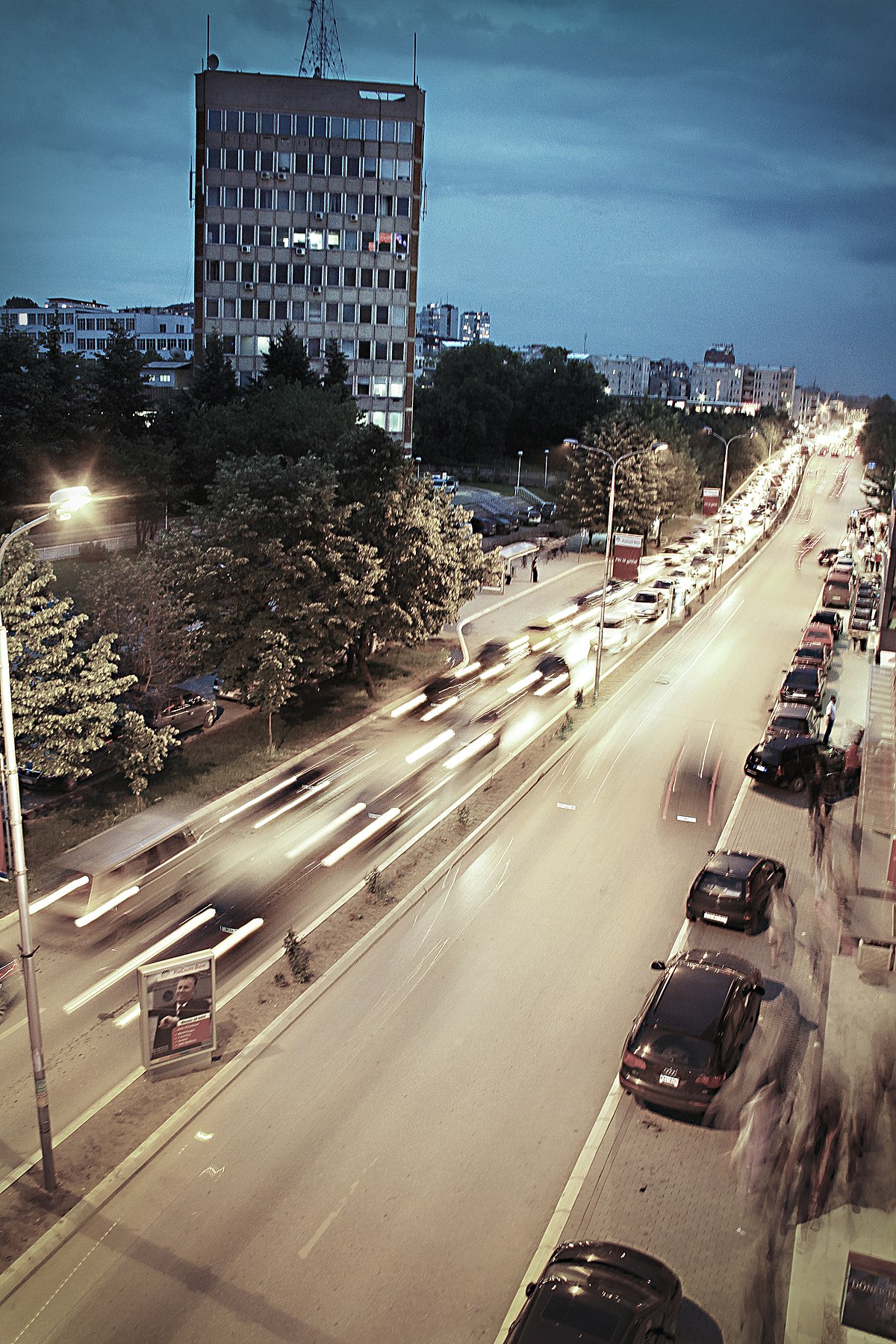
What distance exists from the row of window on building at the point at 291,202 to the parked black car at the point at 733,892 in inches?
2917

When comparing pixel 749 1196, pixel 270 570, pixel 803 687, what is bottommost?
pixel 749 1196

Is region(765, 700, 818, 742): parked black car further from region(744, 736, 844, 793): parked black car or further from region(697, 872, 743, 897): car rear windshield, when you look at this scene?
region(697, 872, 743, 897): car rear windshield

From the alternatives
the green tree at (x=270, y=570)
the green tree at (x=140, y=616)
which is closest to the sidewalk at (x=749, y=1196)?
the green tree at (x=270, y=570)

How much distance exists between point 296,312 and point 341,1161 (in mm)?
78745

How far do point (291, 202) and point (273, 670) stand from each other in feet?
216

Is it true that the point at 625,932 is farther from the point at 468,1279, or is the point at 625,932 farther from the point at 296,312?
the point at 296,312

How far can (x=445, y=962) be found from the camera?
726 inches

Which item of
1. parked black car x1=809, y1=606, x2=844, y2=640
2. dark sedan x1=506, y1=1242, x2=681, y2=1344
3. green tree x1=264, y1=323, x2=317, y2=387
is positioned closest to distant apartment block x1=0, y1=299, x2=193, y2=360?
green tree x1=264, y1=323, x2=317, y2=387

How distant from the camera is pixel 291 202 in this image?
81.2m

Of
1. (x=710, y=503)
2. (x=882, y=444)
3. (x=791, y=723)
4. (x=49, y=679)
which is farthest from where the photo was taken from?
(x=882, y=444)

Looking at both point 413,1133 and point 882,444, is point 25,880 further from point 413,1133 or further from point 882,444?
point 882,444

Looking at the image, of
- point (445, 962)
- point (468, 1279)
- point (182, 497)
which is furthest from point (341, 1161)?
point (182, 497)

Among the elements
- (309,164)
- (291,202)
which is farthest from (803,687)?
(309,164)

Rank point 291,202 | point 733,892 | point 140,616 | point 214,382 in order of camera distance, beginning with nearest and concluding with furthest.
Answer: point 733,892, point 140,616, point 214,382, point 291,202
